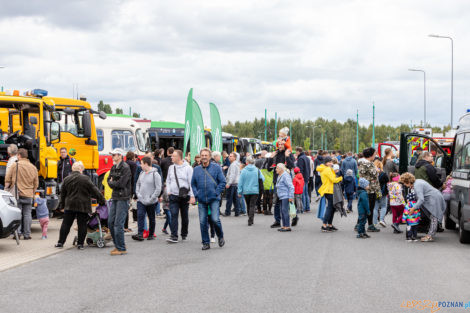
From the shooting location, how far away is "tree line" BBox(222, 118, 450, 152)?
480ft

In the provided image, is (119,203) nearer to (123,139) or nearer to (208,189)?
(208,189)

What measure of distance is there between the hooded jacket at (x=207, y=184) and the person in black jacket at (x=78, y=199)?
5.68ft

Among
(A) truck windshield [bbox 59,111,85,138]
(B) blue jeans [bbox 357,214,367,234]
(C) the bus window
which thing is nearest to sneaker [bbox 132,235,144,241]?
(B) blue jeans [bbox 357,214,367,234]

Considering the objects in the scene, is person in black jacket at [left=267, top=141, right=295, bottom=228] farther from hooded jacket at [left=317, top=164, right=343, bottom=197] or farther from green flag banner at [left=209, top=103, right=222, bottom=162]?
green flag banner at [left=209, top=103, right=222, bottom=162]

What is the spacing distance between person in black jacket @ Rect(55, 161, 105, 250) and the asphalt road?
1.60 ft

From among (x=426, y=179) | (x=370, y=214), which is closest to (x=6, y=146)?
(x=370, y=214)

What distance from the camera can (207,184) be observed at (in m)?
11.6

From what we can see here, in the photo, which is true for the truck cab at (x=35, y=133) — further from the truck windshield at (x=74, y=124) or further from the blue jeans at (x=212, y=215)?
the blue jeans at (x=212, y=215)

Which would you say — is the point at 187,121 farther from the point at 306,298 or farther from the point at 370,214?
the point at 306,298

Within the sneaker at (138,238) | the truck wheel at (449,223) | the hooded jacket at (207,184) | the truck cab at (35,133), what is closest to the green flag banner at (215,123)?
the truck cab at (35,133)

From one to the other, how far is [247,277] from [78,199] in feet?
13.8

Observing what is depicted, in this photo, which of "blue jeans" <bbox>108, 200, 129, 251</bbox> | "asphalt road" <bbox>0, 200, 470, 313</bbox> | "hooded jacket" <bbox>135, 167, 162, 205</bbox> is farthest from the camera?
"hooded jacket" <bbox>135, 167, 162, 205</bbox>

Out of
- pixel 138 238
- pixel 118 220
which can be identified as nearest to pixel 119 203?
pixel 118 220

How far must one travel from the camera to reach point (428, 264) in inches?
376
